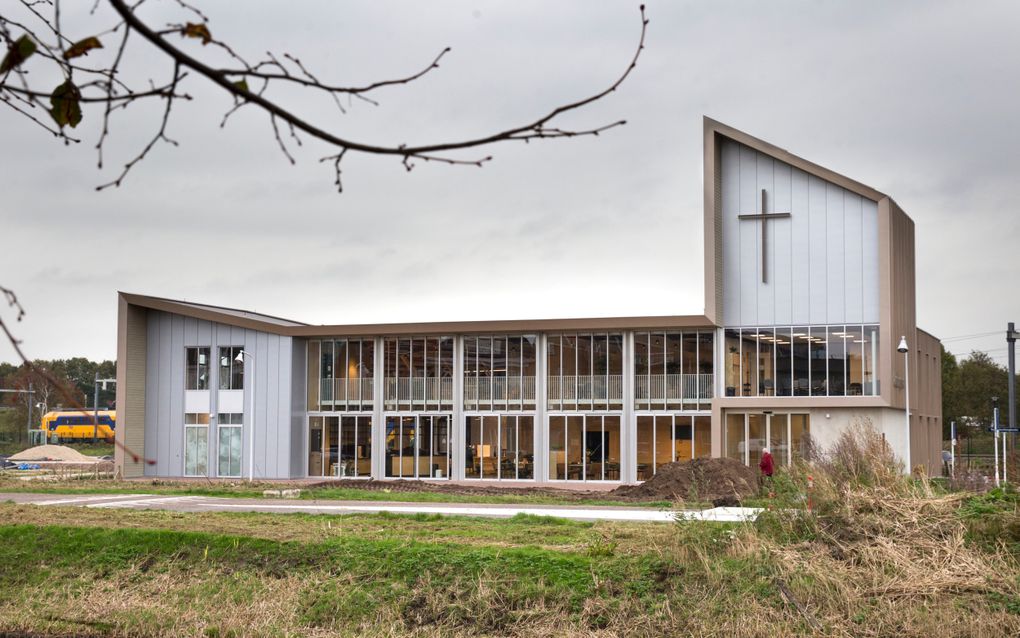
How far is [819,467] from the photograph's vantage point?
1488 cm

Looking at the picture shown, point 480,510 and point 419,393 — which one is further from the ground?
point 419,393

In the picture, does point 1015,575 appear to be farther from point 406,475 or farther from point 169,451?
point 169,451

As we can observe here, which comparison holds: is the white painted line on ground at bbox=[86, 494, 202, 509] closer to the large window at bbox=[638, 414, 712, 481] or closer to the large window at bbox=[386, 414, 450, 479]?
the large window at bbox=[386, 414, 450, 479]

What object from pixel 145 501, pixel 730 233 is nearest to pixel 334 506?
pixel 145 501

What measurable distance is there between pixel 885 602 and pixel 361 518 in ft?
34.5

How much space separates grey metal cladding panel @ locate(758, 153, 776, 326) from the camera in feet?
127

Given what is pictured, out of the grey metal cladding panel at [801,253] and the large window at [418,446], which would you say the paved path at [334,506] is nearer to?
the large window at [418,446]

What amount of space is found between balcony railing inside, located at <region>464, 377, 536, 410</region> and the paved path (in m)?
14.9

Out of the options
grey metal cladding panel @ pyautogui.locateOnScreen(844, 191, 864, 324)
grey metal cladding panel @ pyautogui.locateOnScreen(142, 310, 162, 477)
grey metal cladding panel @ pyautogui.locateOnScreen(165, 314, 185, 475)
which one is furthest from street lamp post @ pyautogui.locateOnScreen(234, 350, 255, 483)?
grey metal cladding panel @ pyautogui.locateOnScreen(844, 191, 864, 324)

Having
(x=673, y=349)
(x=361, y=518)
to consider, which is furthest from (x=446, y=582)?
(x=673, y=349)

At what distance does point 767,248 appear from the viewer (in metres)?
39.0

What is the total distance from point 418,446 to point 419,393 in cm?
200

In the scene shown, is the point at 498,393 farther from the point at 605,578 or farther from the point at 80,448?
the point at 80,448

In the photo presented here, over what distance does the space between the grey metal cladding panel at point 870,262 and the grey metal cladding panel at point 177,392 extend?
83.4ft
